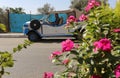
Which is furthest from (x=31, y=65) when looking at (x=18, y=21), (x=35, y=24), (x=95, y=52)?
(x=18, y=21)

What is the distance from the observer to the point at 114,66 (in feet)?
10.0

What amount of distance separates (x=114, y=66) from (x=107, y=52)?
143mm

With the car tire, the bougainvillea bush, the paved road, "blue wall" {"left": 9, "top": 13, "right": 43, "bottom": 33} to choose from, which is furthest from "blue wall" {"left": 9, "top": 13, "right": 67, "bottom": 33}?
the bougainvillea bush

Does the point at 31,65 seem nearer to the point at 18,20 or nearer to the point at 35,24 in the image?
the point at 35,24

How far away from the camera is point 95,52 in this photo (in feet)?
9.95

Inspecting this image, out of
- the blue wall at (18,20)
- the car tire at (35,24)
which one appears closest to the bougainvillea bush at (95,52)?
the car tire at (35,24)

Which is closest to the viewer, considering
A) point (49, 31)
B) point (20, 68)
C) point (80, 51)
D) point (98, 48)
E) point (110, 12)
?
point (98, 48)

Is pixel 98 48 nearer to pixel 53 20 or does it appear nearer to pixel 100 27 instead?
pixel 100 27

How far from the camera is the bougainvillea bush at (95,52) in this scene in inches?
119

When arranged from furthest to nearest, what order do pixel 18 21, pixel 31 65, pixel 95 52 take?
pixel 18 21
pixel 31 65
pixel 95 52

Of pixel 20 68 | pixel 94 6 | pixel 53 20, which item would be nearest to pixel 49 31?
pixel 53 20

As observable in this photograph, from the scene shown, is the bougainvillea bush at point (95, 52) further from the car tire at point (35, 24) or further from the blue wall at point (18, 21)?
the blue wall at point (18, 21)

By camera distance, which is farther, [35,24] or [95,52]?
[35,24]

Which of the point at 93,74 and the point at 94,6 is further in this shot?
the point at 94,6
